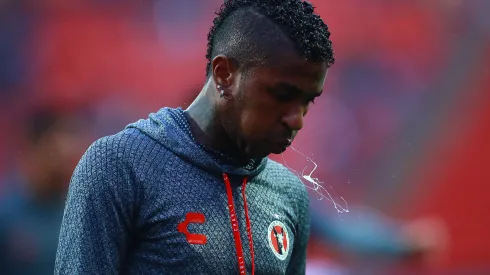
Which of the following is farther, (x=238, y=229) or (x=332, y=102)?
(x=332, y=102)

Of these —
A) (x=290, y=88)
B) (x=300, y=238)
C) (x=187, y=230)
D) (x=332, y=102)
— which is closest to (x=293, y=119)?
(x=290, y=88)

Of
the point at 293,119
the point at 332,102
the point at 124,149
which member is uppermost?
the point at 332,102

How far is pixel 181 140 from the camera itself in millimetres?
1333

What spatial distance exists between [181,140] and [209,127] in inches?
2.6

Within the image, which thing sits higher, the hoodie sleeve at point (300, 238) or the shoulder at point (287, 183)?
the shoulder at point (287, 183)

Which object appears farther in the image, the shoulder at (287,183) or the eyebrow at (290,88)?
the shoulder at (287,183)

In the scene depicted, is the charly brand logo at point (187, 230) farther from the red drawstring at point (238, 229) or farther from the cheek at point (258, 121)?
the cheek at point (258, 121)

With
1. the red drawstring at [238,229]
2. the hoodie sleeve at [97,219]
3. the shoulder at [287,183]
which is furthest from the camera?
the shoulder at [287,183]

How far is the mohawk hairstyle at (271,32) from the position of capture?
1.26 m

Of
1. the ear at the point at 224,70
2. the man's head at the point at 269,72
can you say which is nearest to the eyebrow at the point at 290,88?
the man's head at the point at 269,72

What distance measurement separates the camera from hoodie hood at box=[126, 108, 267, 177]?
52.1 inches

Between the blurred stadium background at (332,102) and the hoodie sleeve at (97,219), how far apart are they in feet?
4.50

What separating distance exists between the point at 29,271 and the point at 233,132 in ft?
5.14

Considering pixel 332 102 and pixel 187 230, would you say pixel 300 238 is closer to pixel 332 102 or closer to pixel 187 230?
pixel 187 230
